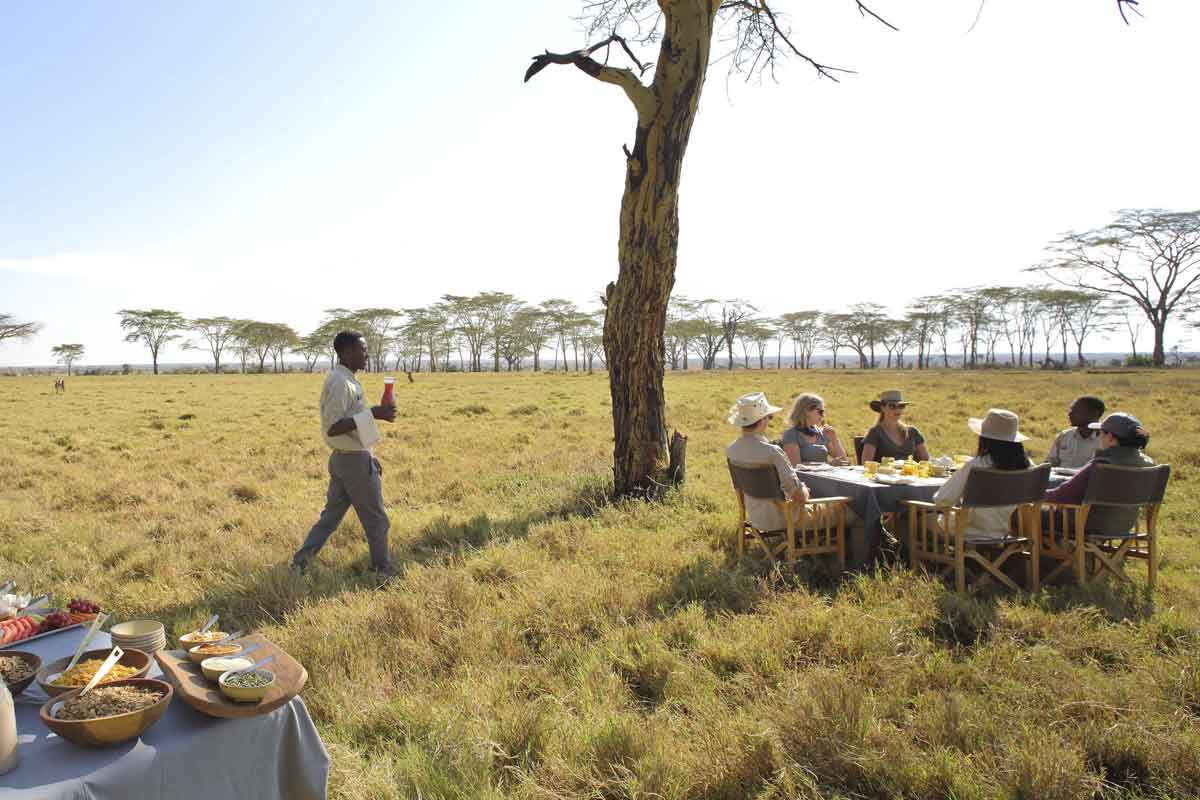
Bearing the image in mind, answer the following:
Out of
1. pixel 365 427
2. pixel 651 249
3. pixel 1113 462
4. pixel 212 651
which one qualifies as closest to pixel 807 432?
pixel 1113 462

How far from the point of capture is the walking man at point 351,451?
15.4ft

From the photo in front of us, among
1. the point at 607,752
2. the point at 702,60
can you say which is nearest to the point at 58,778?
the point at 607,752

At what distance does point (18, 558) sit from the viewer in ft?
20.0

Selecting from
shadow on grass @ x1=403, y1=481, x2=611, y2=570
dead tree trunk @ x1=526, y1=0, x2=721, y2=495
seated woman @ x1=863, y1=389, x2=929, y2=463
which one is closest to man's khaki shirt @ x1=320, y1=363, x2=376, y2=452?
shadow on grass @ x1=403, y1=481, x2=611, y2=570

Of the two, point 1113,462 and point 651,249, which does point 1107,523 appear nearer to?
point 1113,462

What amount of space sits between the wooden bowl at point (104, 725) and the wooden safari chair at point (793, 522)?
3801 mm

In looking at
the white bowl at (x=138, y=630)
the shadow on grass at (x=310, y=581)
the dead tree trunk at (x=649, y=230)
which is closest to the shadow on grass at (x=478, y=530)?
the shadow on grass at (x=310, y=581)

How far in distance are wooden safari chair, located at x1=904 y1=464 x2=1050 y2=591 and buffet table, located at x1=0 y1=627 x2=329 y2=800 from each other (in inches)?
155

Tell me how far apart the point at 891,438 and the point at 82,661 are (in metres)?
6.11

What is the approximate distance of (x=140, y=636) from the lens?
238 cm

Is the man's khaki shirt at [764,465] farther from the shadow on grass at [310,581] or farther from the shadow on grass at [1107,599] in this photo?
the shadow on grass at [310,581]

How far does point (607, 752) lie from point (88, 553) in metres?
5.59

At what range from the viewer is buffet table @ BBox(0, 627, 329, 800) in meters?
1.69

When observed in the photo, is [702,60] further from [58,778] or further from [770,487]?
[58,778]
